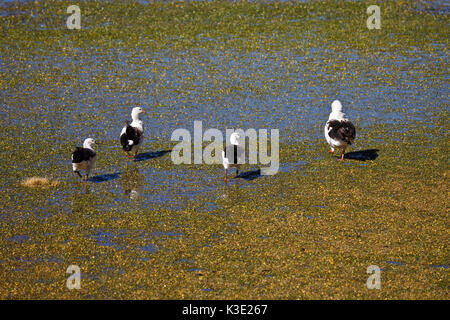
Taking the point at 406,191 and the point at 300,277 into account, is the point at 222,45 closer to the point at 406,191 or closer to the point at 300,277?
the point at 406,191

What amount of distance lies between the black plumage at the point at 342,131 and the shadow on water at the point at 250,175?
8.41 feet

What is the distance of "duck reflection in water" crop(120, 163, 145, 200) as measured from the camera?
17062 millimetres

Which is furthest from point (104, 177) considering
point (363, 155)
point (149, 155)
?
point (363, 155)

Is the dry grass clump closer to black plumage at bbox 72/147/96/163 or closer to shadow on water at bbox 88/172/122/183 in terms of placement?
black plumage at bbox 72/147/96/163

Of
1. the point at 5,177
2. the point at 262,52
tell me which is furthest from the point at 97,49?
the point at 5,177

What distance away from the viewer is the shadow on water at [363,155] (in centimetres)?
1931

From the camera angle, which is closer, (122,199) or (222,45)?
(122,199)

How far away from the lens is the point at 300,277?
12.7 m

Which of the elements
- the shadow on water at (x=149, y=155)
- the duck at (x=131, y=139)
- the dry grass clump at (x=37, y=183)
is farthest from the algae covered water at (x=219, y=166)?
the duck at (x=131, y=139)

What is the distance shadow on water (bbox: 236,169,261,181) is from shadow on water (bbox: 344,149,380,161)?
10.1ft

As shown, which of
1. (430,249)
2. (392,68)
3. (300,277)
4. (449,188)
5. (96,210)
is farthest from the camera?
(392,68)

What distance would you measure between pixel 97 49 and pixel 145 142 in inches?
410

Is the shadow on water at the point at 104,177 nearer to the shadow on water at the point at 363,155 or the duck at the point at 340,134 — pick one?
the duck at the point at 340,134

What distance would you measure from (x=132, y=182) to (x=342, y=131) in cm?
640
